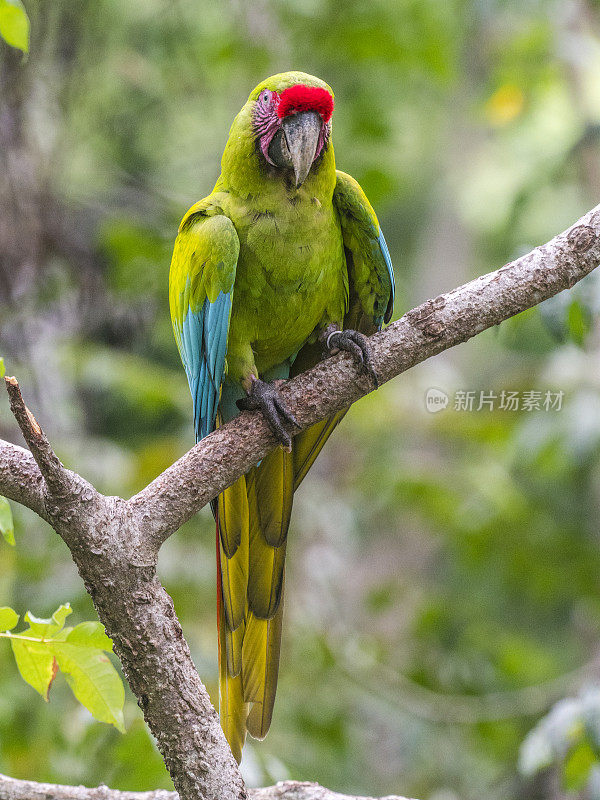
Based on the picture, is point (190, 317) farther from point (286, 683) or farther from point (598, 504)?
point (598, 504)

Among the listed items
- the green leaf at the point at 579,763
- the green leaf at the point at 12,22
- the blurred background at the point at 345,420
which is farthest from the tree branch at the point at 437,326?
the blurred background at the point at 345,420

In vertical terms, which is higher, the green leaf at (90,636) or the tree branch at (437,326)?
the tree branch at (437,326)

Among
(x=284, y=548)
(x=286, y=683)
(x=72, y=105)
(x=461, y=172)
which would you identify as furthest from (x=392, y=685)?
(x=461, y=172)

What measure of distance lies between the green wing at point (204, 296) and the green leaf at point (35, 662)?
61cm

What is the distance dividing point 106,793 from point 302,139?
108 centimetres

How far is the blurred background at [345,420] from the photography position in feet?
7.89

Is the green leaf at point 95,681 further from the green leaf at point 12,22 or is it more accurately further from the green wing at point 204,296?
the green leaf at point 12,22

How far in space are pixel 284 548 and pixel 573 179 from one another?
193 centimetres

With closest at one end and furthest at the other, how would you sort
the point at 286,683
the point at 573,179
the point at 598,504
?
the point at 286,683 < the point at 573,179 < the point at 598,504

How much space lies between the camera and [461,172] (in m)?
5.12

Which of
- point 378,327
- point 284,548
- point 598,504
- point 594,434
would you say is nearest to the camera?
point 284,548

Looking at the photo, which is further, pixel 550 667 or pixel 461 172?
pixel 461 172

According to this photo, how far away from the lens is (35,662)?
1029mm

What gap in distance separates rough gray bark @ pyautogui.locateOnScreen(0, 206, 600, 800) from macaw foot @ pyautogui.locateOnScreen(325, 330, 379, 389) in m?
0.07
